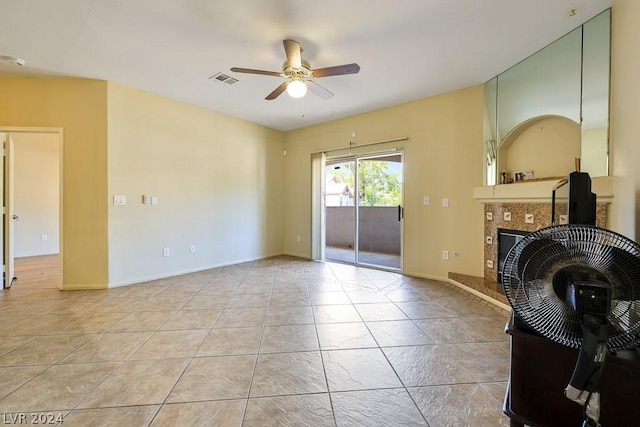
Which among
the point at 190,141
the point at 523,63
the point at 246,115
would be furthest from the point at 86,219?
the point at 523,63

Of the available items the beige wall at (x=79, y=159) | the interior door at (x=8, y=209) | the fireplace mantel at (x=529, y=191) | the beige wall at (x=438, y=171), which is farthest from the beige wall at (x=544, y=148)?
the interior door at (x=8, y=209)

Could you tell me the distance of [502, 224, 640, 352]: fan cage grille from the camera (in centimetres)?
86

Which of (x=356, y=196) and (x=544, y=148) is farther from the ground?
(x=544, y=148)

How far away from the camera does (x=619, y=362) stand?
3.11 feet

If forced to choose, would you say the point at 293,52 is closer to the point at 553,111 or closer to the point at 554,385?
the point at 553,111

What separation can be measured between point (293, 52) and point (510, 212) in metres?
2.96

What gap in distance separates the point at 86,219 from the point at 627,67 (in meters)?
5.42

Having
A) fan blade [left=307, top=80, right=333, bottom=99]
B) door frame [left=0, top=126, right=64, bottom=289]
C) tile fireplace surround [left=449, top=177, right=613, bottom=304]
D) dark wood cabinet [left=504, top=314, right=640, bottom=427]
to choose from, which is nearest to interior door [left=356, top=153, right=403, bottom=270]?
tile fireplace surround [left=449, top=177, right=613, bottom=304]

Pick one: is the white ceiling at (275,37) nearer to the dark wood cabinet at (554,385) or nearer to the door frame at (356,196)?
the door frame at (356,196)

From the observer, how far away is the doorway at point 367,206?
481 cm

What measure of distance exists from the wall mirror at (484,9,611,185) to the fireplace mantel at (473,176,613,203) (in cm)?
21

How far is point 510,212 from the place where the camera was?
10.5 feet

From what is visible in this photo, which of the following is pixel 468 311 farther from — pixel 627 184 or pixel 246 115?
pixel 246 115

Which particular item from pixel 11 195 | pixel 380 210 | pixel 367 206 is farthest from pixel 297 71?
pixel 11 195
